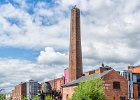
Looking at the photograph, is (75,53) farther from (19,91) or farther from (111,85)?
(19,91)

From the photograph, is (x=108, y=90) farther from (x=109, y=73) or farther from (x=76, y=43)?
(x=76, y=43)

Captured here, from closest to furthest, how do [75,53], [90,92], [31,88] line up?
1. [90,92]
2. [75,53]
3. [31,88]

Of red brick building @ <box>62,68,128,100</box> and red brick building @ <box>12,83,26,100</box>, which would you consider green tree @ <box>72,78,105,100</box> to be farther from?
red brick building @ <box>12,83,26,100</box>

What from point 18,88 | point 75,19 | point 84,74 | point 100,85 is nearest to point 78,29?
point 75,19

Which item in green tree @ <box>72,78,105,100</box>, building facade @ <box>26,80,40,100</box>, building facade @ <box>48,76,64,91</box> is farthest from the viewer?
building facade @ <box>26,80,40,100</box>

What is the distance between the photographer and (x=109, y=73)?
214 ft

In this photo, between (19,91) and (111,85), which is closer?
(111,85)

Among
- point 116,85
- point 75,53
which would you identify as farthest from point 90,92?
point 75,53

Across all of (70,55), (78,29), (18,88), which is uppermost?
(78,29)

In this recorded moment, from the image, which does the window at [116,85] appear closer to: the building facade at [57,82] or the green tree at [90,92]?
the green tree at [90,92]

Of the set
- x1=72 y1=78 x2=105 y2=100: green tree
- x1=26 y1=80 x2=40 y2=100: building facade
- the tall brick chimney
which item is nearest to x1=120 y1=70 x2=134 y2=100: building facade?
the tall brick chimney

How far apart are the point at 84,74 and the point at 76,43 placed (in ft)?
24.6

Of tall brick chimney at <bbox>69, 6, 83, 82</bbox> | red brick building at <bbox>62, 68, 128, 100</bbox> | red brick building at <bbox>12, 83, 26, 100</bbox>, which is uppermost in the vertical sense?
tall brick chimney at <bbox>69, 6, 83, 82</bbox>

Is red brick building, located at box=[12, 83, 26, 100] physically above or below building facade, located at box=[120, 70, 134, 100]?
below
